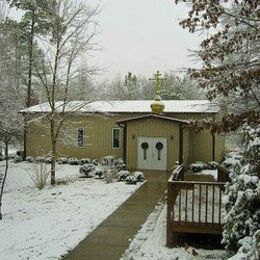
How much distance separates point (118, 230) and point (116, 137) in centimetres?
1928

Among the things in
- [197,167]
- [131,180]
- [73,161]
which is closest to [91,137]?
[73,161]

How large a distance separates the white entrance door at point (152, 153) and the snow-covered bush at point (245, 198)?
18.7 m

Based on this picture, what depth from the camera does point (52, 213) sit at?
1401cm

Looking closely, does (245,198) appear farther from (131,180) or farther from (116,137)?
(116,137)

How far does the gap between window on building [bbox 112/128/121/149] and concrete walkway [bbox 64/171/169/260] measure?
12608 mm

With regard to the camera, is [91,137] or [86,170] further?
[91,137]

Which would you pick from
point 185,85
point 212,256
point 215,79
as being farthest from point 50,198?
point 185,85

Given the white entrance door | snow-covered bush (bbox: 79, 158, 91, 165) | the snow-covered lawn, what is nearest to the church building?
the white entrance door

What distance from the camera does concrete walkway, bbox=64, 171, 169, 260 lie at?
941cm

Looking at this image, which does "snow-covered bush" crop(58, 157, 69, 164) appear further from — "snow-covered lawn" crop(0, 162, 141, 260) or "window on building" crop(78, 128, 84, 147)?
"snow-covered lawn" crop(0, 162, 141, 260)

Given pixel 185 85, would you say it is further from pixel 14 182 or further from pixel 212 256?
pixel 212 256

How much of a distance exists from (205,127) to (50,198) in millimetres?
11469

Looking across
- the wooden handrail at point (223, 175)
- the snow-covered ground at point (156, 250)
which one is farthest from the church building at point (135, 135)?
the snow-covered ground at point (156, 250)

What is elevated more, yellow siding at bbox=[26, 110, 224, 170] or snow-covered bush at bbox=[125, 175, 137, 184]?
yellow siding at bbox=[26, 110, 224, 170]
